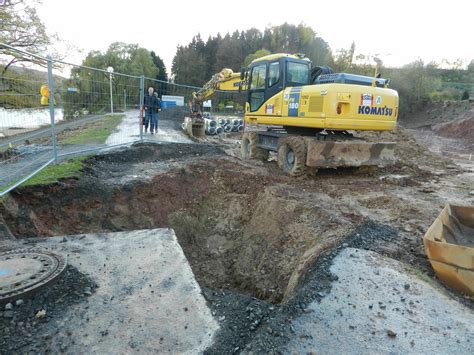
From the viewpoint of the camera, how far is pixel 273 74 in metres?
8.56

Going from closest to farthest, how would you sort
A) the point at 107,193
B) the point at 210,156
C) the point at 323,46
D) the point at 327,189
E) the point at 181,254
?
the point at 181,254 < the point at 107,193 < the point at 327,189 < the point at 210,156 < the point at 323,46

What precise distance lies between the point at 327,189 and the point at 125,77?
6397 millimetres

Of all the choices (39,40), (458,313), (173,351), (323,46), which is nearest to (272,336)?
(173,351)

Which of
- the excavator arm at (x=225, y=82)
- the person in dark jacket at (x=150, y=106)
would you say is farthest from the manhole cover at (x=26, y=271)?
the person in dark jacket at (x=150, y=106)

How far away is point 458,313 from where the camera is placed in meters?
3.08

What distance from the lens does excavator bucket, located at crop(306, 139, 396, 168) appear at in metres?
7.50

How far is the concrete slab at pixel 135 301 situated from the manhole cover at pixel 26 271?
0.24 m

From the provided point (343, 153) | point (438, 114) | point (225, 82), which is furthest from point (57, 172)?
point (438, 114)

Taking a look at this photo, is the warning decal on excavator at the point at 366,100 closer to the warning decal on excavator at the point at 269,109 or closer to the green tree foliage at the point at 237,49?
the warning decal on excavator at the point at 269,109

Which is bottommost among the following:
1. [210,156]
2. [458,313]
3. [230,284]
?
[230,284]

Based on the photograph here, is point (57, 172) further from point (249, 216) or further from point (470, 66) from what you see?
point (470, 66)

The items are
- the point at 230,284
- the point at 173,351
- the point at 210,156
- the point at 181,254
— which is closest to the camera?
the point at 173,351

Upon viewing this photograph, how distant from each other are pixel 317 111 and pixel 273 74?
2.04 meters

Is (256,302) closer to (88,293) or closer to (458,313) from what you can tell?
(88,293)
